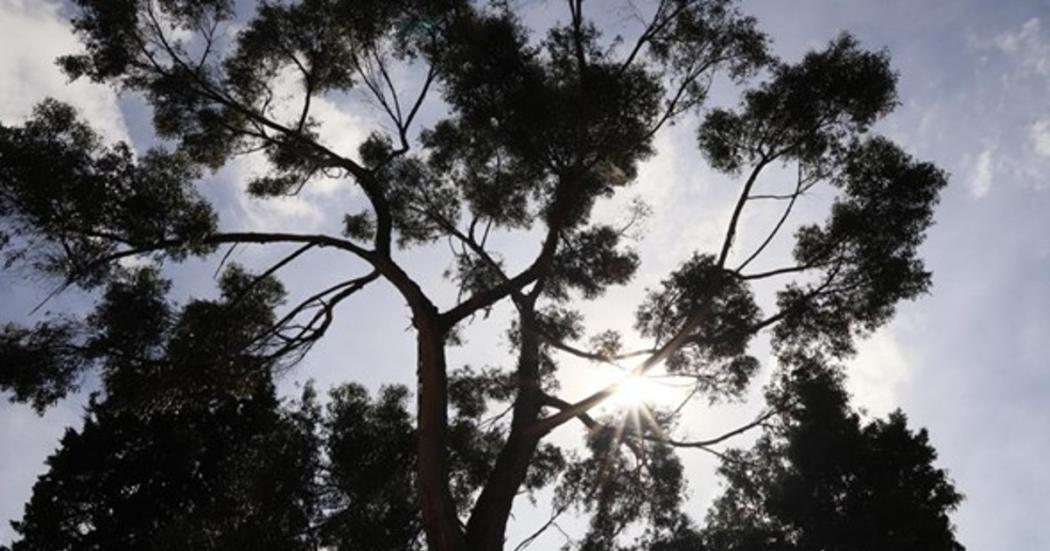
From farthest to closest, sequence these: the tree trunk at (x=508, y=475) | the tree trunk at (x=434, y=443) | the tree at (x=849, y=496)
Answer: the tree at (x=849, y=496) < the tree trunk at (x=508, y=475) < the tree trunk at (x=434, y=443)

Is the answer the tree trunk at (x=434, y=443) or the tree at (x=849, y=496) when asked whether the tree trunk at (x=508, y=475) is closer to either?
the tree trunk at (x=434, y=443)

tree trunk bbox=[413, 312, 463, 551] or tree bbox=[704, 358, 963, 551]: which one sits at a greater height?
tree bbox=[704, 358, 963, 551]

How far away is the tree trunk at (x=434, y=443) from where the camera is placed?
6793 millimetres

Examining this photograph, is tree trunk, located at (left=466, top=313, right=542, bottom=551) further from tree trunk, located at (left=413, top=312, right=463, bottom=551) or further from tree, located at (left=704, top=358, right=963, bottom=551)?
tree, located at (left=704, top=358, right=963, bottom=551)

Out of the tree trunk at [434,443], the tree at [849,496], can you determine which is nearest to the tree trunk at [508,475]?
the tree trunk at [434,443]

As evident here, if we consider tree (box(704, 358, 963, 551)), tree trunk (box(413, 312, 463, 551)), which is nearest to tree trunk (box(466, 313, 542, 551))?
tree trunk (box(413, 312, 463, 551))

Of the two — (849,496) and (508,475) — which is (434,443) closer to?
(508,475)

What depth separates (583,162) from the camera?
10.9 m

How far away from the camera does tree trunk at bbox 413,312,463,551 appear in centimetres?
679

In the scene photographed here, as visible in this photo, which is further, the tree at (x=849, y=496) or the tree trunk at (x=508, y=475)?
the tree at (x=849, y=496)

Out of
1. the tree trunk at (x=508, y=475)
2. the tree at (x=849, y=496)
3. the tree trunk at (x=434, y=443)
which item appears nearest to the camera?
the tree trunk at (x=434, y=443)

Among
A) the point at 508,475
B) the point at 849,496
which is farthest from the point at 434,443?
the point at 849,496

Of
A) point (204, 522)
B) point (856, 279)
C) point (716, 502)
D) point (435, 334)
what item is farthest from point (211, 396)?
point (716, 502)

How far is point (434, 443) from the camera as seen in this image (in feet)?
24.7
